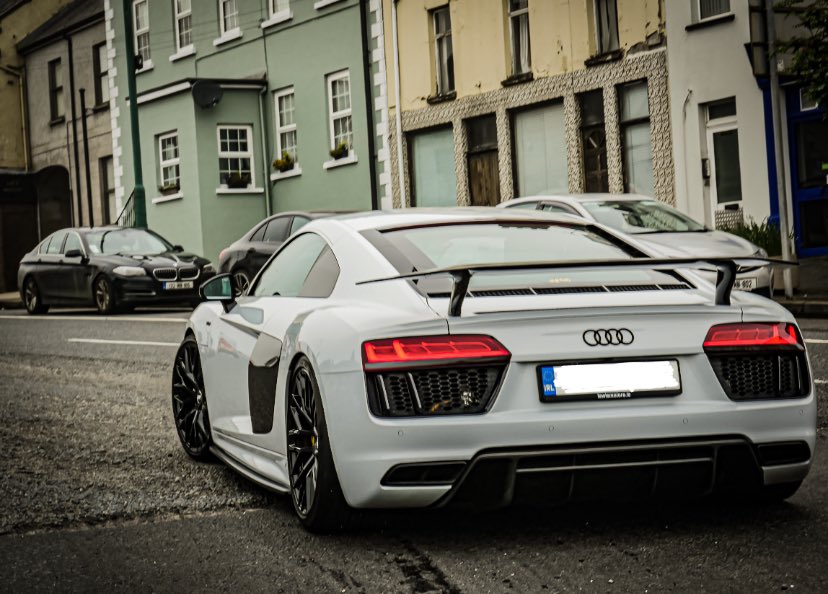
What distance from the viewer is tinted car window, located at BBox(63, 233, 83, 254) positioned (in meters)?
24.8

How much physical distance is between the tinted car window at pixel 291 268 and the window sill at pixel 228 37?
1148 inches

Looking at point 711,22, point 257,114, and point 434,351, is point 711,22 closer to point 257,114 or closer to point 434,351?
point 257,114

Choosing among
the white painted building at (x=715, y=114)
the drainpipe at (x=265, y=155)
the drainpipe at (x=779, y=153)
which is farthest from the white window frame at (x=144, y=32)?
the drainpipe at (x=779, y=153)

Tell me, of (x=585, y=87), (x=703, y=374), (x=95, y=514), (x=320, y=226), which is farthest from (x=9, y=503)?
(x=585, y=87)

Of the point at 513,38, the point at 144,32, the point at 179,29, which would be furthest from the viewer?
the point at 144,32

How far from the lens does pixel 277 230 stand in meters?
22.0

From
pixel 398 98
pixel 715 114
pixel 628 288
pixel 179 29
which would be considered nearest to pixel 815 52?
pixel 715 114

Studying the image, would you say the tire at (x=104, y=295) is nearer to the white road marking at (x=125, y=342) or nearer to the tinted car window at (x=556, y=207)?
the white road marking at (x=125, y=342)

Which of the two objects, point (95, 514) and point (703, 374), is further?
point (95, 514)

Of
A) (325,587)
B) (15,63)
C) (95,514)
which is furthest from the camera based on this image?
(15,63)

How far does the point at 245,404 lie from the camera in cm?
648

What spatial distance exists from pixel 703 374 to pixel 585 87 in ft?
70.4

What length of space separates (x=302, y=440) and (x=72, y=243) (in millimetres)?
20187

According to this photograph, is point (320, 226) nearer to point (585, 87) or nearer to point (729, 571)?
point (729, 571)
